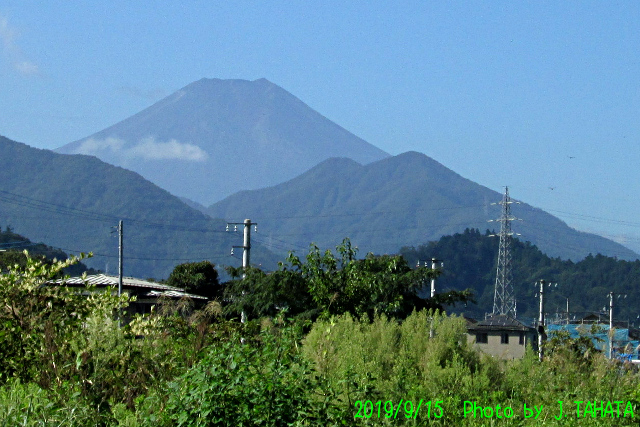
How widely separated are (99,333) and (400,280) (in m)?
12.3

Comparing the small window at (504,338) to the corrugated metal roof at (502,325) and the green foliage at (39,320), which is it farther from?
the green foliage at (39,320)

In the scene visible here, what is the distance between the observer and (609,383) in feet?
39.7

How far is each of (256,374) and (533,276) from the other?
146 meters

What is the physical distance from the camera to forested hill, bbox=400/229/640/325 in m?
138

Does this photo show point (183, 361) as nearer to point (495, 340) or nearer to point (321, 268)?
point (321, 268)

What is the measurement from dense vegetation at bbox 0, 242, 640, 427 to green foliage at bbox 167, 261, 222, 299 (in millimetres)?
38553

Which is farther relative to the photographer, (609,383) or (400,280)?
(400,280)

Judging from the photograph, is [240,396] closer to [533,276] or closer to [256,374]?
[256,374]

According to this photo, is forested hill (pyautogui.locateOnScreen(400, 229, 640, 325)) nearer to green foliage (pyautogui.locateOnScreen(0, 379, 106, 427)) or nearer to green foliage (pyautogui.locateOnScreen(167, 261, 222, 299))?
green foliage (pyautogui.locateOnScreen(167, 261, 222, 299))

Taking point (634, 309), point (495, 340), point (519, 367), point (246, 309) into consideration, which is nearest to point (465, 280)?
point (634, 309)

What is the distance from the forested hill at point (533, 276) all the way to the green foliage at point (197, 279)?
3060 inches

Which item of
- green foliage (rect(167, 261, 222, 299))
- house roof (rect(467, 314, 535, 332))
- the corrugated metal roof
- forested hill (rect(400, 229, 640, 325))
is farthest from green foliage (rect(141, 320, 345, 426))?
forested hill (rect(400, 229, 640, 325))

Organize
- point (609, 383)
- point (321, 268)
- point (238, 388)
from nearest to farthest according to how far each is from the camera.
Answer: point (238, 388)
point (609, 383)
point (321, 268)

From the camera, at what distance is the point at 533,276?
149375 mm
